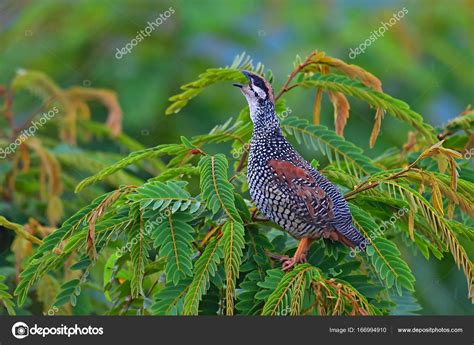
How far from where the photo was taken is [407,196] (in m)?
2.91

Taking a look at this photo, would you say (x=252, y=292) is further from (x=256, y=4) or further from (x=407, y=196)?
(x=256, y=4)

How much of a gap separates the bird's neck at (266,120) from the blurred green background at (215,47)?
3294mm

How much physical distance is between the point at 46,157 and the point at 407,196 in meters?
2.10

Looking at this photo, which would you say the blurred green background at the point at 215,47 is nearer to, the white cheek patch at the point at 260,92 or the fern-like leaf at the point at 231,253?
the white cheek patch at the point at 260,92

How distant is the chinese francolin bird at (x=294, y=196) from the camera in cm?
307

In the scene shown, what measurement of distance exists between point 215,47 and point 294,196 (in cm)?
473

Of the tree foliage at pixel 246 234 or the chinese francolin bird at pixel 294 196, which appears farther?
the chinese francolin bird at pixel 294 196

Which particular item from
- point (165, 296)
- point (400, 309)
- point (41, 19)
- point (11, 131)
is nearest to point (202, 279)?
point (165, 296)

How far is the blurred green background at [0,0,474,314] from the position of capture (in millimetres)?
7074

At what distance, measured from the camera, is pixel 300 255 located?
3.09 metres
